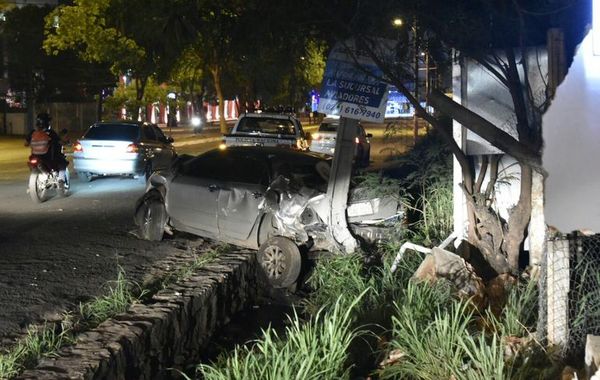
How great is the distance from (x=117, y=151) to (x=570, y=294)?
14.0 meters

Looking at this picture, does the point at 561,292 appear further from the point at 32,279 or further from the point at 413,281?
the point at 32,279

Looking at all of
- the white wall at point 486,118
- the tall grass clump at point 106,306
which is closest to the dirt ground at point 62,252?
Result: the tall grass clump at point 106,306

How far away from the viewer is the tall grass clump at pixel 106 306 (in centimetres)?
723

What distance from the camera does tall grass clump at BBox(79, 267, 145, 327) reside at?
723cm

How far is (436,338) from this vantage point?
18.3 feet

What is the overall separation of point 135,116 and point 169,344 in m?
27.8

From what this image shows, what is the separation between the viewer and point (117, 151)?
1819cm

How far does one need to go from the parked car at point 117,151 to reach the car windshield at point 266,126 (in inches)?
91.8

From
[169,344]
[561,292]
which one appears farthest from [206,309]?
[561,292]

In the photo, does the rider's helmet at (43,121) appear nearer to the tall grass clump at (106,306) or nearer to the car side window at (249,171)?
the car side window at (249,171)

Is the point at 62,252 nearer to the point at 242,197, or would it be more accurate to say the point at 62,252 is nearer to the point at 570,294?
the point at 242,197

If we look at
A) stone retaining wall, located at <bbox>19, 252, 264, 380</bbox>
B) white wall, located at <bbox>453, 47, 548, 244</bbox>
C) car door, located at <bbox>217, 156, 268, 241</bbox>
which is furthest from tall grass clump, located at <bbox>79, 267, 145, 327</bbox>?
white wall, located at <bbox>453, 47, 548, 244</bbox>

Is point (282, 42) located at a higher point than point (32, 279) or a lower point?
higher

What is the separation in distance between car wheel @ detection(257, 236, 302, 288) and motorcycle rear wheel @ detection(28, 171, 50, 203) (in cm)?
705
